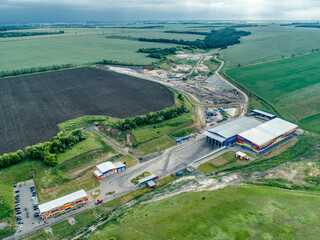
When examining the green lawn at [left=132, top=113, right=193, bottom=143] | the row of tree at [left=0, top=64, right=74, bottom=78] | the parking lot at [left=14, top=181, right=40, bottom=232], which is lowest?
the parking lot at [left=14, top=181, right=40, bottom=232]

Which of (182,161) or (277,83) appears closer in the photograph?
(182,161)

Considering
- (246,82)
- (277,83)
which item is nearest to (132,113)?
(246,82)

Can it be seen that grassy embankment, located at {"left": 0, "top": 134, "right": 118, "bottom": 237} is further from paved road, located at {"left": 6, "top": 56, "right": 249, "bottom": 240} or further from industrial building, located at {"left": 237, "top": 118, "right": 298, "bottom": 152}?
industrial building, located at {"left": 237, "top": 118, "right": 298, "bottom": 152}

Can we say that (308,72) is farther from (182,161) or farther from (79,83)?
(79,83)

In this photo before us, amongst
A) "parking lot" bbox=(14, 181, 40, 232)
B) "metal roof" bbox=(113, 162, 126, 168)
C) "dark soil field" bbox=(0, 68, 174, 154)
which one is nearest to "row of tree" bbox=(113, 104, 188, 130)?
"dark soil field" bbox=(0, 68, 174, 154)

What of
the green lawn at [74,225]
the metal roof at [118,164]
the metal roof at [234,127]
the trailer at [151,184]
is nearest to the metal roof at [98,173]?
the metal roof at [118,164]

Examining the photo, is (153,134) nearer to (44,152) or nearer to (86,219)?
(44,152)

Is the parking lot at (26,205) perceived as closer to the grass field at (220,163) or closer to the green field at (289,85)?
the grass field at (220,163)
